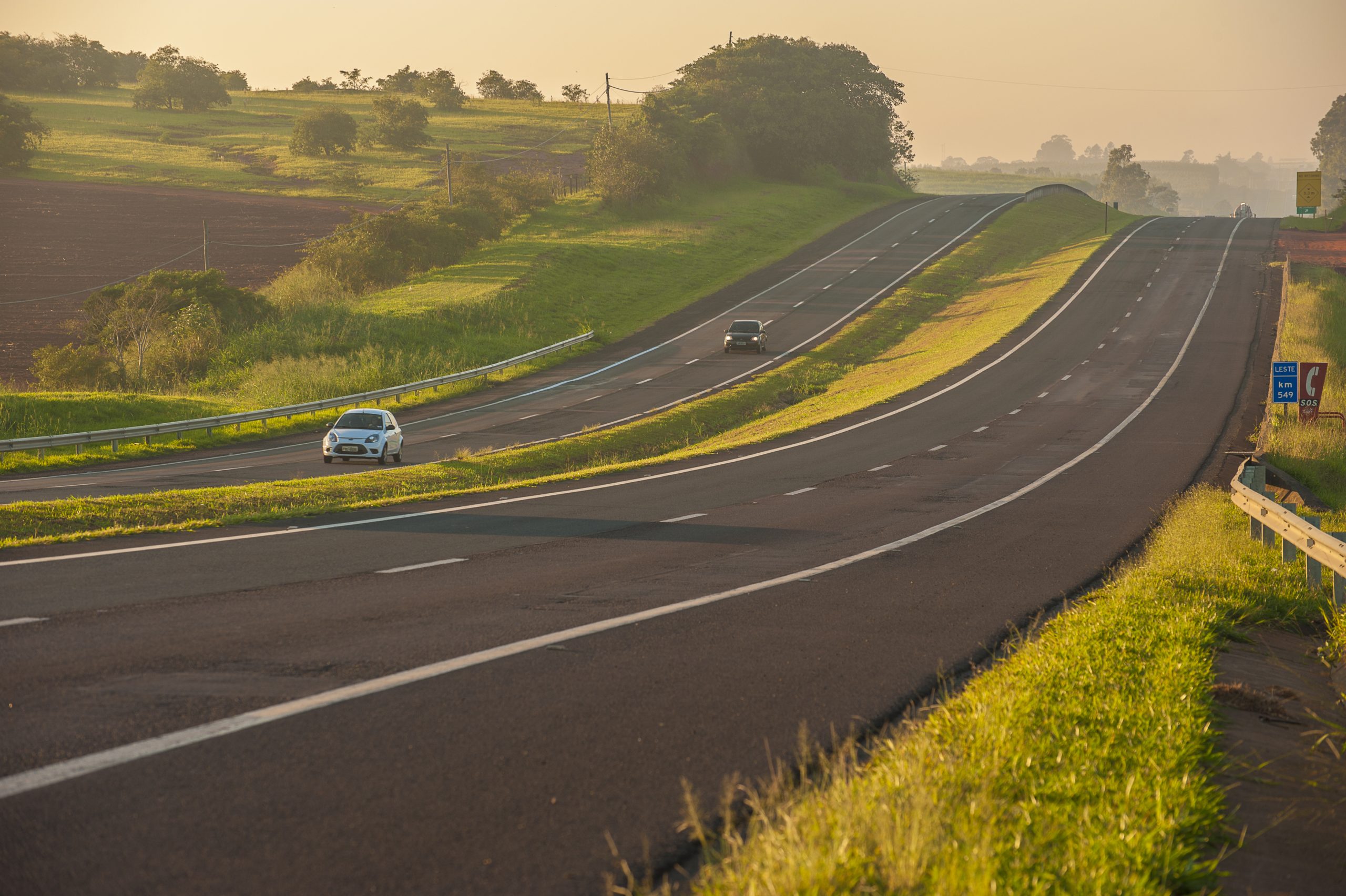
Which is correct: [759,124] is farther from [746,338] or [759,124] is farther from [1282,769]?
[1282,769]

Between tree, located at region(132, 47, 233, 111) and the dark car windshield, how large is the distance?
4297 inches

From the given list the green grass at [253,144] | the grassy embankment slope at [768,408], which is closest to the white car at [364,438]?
the grassy embankment slope at [768,408]

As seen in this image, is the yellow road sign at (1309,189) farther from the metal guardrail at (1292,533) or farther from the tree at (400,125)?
the tree at (400,125)

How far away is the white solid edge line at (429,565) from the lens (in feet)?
36.9

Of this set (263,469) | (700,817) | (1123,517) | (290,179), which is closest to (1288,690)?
(700,817)

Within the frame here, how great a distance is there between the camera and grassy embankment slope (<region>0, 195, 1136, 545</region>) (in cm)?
1490

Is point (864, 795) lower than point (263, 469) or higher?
higher

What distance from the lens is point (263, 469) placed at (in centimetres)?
2656

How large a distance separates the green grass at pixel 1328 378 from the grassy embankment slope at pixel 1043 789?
13919mm

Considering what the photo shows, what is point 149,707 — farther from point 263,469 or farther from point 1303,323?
point 1303,323

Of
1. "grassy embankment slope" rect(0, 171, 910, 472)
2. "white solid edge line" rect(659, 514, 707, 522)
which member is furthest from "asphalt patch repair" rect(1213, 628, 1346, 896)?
"grassy embankment slope" rect(0, 171, 910, 472)

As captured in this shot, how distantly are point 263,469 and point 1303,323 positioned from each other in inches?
1548

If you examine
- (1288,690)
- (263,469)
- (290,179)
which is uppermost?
(290,179)

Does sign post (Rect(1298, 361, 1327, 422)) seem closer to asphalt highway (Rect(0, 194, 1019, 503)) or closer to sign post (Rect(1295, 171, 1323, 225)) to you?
asphalt highway (Rect(0, 194, 1019, 503))
